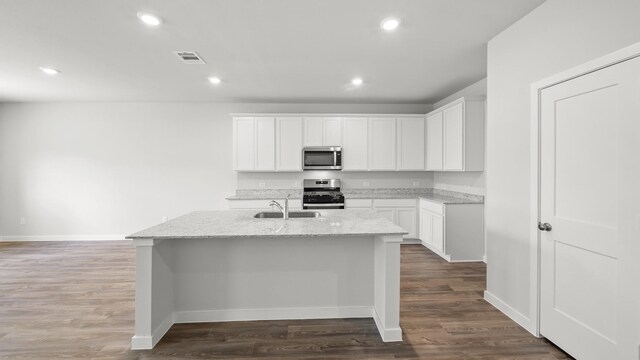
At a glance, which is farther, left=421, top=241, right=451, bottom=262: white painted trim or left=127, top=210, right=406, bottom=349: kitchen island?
left=421, top=241, right=451, bottom=262: white painted trim

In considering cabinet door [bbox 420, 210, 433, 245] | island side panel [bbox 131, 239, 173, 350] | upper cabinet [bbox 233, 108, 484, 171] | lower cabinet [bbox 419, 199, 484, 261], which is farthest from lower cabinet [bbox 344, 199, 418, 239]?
island side panel [bbox 131, 239, 173, 350]

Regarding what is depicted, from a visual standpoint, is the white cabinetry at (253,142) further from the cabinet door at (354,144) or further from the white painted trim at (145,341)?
the white painted trim at (145,341)

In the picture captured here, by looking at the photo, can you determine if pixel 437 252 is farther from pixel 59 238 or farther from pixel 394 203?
pixel 59 238

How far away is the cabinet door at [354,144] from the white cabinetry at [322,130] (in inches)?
5.6

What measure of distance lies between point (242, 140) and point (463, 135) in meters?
3.50

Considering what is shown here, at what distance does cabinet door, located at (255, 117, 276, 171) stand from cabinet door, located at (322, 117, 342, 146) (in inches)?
34.9

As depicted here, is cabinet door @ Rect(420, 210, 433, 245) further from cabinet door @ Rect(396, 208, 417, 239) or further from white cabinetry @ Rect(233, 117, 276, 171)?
white cabinetry @ Rect(233, 117, 276, 171)

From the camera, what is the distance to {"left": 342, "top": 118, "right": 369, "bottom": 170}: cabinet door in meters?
5.56

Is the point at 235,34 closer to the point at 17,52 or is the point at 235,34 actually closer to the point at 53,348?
the point at 17,52

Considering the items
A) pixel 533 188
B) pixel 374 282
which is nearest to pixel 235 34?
pixel 374 282

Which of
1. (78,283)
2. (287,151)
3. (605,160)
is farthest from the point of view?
(287,151)

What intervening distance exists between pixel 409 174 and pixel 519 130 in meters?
3.34

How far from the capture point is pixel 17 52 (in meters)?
3.44

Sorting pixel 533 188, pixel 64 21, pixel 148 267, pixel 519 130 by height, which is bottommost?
pixel 148 267
